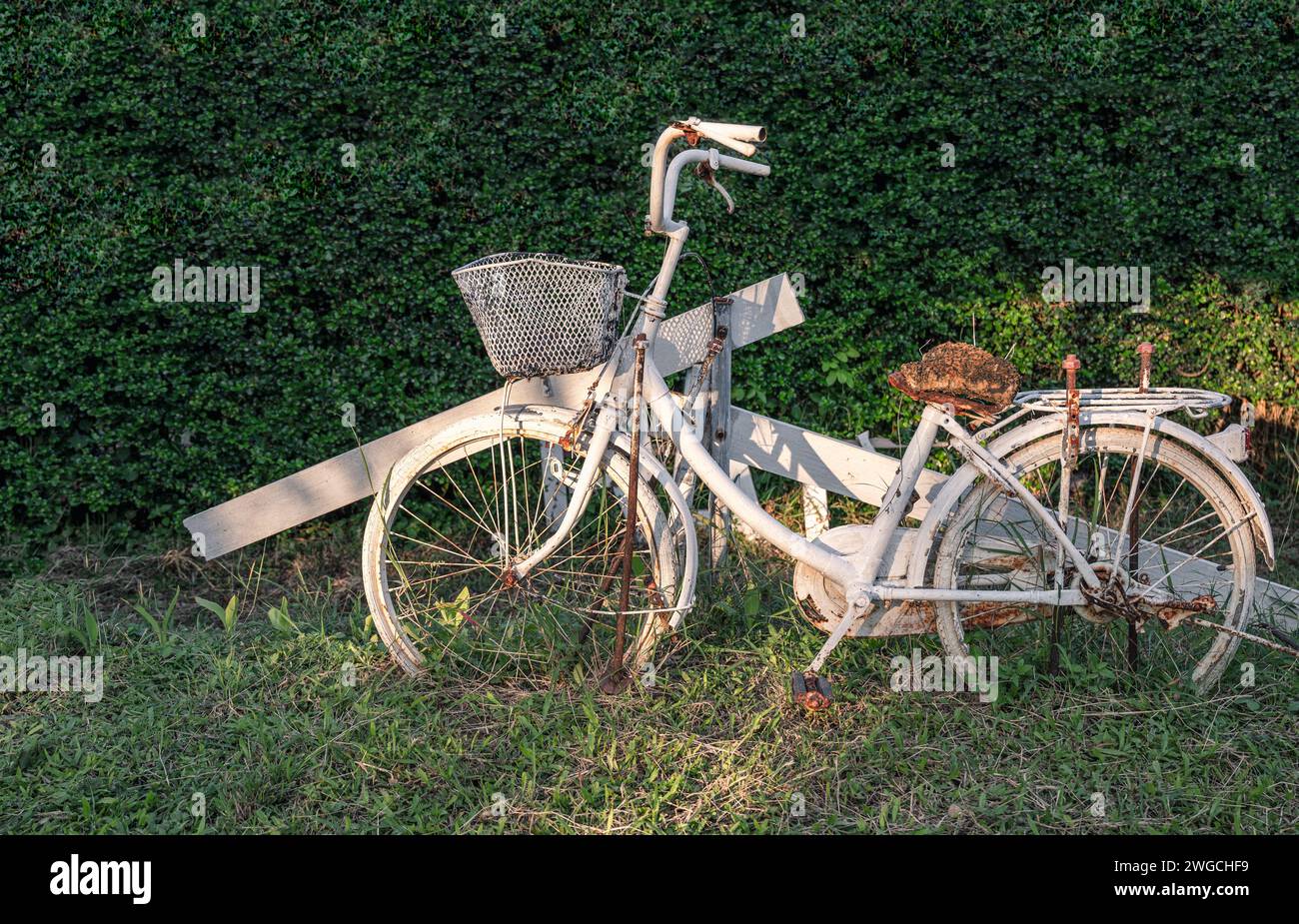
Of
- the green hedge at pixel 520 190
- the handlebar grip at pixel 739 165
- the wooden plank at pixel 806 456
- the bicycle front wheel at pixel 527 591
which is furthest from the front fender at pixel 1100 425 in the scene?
the green hedge at pixel 520 190

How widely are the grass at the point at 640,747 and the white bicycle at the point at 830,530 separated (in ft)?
0.53

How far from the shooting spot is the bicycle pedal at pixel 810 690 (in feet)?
11.0

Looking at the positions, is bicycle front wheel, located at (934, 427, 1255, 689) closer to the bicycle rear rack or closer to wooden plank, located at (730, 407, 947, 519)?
the bicycle rear rack

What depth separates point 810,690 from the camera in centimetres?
337

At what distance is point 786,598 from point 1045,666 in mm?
887

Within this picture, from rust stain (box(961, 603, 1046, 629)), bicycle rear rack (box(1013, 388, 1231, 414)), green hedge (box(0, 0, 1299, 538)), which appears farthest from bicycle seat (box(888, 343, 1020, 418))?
green hedge (box(0, 0, 1299, 538))

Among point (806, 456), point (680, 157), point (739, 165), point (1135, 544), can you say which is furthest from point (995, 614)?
point (680, 157)

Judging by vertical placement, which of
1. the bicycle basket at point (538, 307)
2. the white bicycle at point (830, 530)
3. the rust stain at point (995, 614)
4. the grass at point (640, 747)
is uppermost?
the bicycle basket at point (538, 307)

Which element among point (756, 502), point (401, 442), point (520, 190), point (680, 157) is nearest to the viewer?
point (680, 157)

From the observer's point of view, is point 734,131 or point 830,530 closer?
point 734,131

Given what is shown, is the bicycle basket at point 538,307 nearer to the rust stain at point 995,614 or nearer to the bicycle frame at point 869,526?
the bicycle frame at point 869,526

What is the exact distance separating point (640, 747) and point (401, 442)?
53.7 inches

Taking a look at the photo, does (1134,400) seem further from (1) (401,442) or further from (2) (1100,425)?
(1) (401,442)

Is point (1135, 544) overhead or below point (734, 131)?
below
